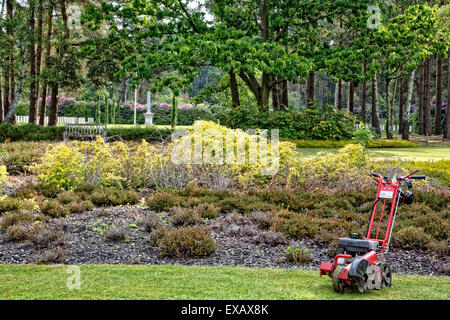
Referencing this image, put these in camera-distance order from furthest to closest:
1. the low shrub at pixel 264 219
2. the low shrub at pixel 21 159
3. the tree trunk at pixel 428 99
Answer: the tree trunk at pixel 428 99, the low shrub at pixel 21 159, the low shrub at pixel 264 219

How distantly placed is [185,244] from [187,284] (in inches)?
52.2

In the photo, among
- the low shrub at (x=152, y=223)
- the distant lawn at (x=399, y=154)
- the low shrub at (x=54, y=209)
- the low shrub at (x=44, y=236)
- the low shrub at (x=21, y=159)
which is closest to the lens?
the low shrub at (x=44, y=236)

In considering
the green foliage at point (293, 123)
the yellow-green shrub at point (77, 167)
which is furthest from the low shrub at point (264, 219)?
the green foliage at point (293, 123)

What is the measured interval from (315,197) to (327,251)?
227 centimetres

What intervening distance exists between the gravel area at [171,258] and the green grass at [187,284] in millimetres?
Answer: 436

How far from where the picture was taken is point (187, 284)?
375 centimetres

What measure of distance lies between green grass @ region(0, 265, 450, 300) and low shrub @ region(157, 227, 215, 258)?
543 mm

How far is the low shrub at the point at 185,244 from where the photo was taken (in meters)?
5.01

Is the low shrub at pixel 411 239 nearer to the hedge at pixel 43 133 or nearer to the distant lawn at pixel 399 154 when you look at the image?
the distant lawn at pixel 399 154

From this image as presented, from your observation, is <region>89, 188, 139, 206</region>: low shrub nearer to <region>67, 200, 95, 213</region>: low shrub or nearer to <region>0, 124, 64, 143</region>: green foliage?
<region>67, 200, 95, 213</region>: low shrub

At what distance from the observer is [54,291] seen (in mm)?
3498

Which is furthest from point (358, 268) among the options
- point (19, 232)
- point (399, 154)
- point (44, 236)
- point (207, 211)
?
point (399, 154)

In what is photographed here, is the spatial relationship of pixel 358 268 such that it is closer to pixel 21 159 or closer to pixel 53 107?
pixel 21 159

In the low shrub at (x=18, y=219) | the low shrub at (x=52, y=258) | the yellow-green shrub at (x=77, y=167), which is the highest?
the yellow-green shrub at (x=77, y=167)
